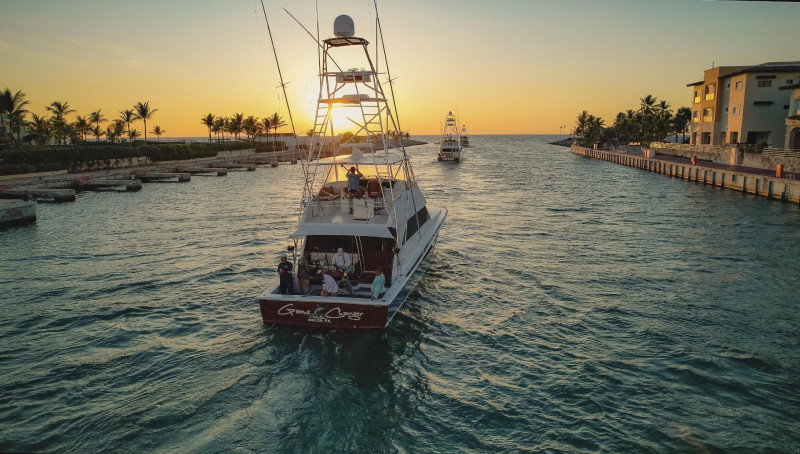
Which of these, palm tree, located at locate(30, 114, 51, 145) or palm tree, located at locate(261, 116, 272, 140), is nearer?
palm tree, located at locate(30, 114, 51, 145)

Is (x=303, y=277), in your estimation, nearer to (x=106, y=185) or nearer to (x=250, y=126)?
(x=106, y=185)

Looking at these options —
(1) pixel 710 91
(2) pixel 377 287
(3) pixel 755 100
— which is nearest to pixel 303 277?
(2) pixel 377 287

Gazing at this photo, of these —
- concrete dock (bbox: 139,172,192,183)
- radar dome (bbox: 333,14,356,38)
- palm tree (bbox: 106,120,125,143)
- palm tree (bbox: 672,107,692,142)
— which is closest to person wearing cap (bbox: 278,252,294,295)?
radar dome (bbox: 333,14,356,38)

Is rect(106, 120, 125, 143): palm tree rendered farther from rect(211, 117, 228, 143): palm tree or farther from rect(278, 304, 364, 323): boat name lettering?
rect(278, 304, 364, 323): boat name lettering

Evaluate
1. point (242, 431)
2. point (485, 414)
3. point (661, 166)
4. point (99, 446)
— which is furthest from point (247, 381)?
point (661, 166)

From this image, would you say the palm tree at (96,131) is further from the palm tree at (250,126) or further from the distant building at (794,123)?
the distant building at (794,123)

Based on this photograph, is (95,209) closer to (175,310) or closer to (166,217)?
→ (166,217)
